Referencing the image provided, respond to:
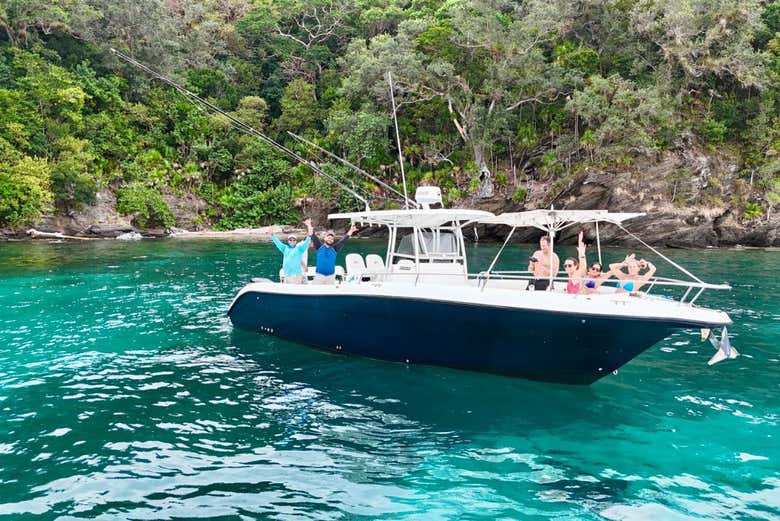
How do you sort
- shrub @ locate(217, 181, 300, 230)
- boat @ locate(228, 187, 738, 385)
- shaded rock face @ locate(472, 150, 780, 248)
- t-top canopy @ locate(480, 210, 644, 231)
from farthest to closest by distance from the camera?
shrub @ locate(217, 181, 300, 230) < shaded rock face @ locate(472, 150, 780, 248) < t-top canopy @ locate(480, 210, 644, 231) < boat @ locate(228, 187, 738, 385)

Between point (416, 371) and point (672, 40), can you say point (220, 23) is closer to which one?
point (672, 40)

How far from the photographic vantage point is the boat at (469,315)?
8680 millimetres

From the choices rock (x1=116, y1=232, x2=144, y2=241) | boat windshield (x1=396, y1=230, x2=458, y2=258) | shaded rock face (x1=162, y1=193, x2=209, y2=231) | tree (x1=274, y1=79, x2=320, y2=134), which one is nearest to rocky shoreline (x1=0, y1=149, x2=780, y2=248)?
rock (x1=116, y1=232, x2=144, y2=241)

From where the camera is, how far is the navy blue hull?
8812mm

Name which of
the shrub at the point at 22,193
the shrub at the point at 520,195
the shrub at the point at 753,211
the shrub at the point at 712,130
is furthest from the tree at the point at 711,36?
the shrub at the point at 22,193

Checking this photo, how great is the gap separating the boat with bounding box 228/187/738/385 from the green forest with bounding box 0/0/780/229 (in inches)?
886

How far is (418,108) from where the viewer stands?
45938 mm

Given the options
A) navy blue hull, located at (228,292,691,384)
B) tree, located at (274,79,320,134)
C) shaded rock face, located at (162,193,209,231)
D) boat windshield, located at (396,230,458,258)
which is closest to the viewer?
navy blue hull, located at (228,292,691,384)

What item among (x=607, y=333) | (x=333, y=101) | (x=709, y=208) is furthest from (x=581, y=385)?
(x=333, y=101)

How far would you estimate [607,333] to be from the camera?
345 inches

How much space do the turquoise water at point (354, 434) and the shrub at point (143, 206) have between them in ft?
105

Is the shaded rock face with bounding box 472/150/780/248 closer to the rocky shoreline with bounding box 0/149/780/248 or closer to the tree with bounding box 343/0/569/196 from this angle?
the rocky shoreline with bounding box 0/149/780/248

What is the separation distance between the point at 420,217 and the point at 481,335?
2.96 m

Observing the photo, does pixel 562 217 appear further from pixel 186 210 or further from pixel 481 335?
pixel 186 210
